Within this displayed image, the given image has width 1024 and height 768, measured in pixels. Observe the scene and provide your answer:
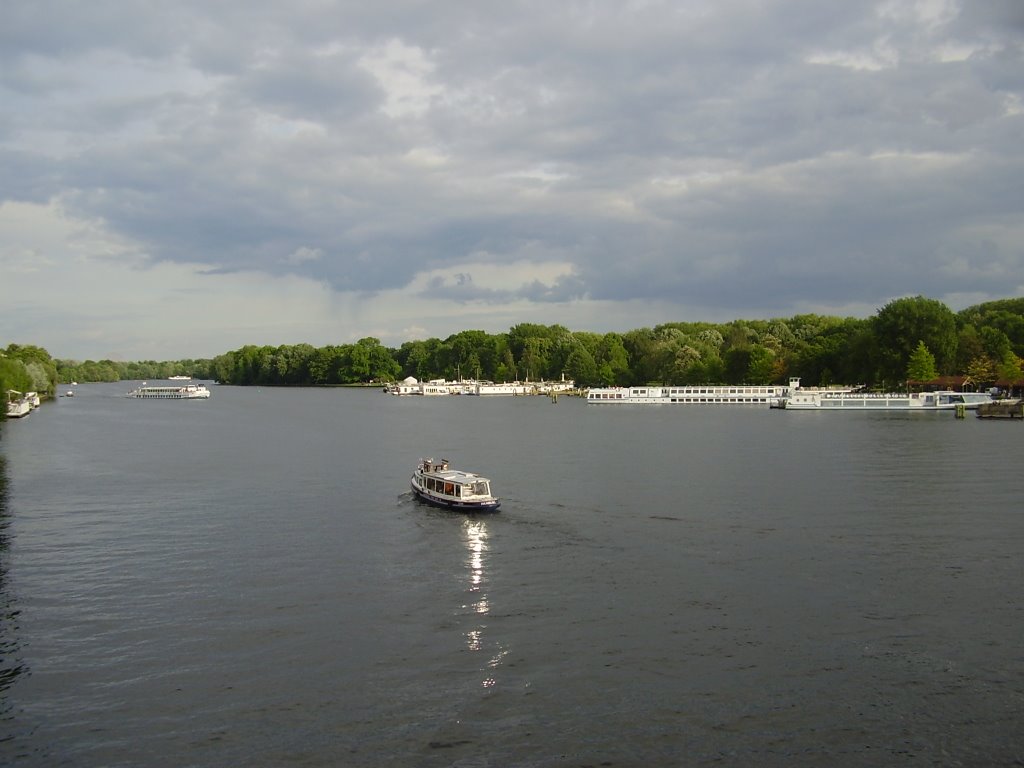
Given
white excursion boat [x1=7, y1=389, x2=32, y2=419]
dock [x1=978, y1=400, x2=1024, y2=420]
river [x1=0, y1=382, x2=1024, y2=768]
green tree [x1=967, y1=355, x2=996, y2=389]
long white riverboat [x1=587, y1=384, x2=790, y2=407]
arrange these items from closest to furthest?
river [x1=0, y1=382, x2=1024, y2=768] < dock [x1=978, y1=400, x2=1024, y2=420] < white excursion boat [x1=7, y1=389, x2=32, y2=419] < green tree [x1=967, y1=355, x2=996, y2=389] < long white riverboat [x1=587, y1=384, x2=790, y2=407]

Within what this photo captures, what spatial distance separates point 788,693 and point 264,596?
61.2 ft

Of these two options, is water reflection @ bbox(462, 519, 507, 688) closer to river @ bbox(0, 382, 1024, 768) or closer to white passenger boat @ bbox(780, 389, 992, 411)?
river @ bbox(0, 382, 1024, 768)

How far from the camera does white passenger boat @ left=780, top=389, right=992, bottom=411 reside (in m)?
155

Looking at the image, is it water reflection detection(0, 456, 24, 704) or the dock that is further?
the dock

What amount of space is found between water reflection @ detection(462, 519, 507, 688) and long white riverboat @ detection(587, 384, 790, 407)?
15043cm

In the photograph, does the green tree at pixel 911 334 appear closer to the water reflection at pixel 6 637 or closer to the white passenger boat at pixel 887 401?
the white passenger boat at pixel 887 401

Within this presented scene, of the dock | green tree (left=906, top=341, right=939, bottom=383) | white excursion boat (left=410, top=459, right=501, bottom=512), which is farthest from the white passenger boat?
white excursion boat (left=410, top=459, right=501, bottom=512)

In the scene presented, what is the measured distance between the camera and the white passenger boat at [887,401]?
15488cm

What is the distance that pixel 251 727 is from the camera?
845 inches

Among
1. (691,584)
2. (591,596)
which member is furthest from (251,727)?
(691,584)

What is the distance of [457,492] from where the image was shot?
48.9 metres

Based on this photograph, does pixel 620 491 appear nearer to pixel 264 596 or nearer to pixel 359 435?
pixel 264 596

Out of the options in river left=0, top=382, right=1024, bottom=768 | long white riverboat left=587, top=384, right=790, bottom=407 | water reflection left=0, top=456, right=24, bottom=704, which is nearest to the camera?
river left=0, top=382, right=1024, bottom=768

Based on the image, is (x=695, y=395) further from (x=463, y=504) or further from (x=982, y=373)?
(x=463, y=504)
